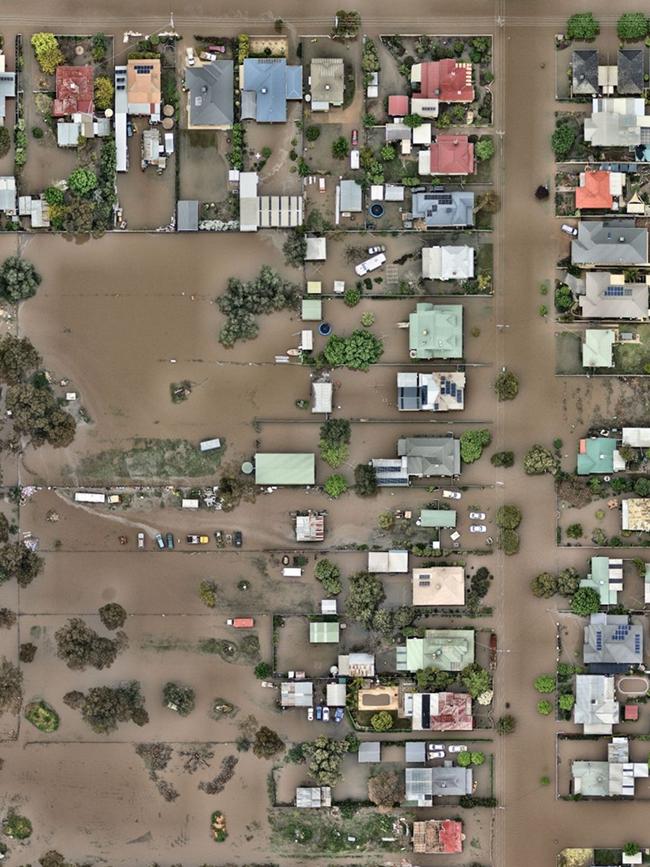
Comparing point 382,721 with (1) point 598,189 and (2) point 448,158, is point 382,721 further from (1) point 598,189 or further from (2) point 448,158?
(1) point 598,189

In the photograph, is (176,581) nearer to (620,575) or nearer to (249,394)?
(249,394)

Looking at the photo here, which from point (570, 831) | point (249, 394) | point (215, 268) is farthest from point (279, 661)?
point (215, 268)

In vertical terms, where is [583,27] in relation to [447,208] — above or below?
above

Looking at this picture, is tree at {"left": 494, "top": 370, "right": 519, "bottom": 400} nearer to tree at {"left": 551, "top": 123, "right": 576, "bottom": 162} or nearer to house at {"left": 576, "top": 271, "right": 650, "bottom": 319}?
house at {"left": 576, "top": 271, "right": 650, "bottom": 319}

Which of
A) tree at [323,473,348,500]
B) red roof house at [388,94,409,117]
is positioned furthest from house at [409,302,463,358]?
red roof house at [388,94,409,117]

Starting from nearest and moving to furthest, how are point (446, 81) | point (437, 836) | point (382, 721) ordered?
point (382, 721) → point (446, 81) → point (437, 836)

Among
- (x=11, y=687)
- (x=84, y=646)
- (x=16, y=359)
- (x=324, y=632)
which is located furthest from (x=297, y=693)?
(x=16, y=359)
